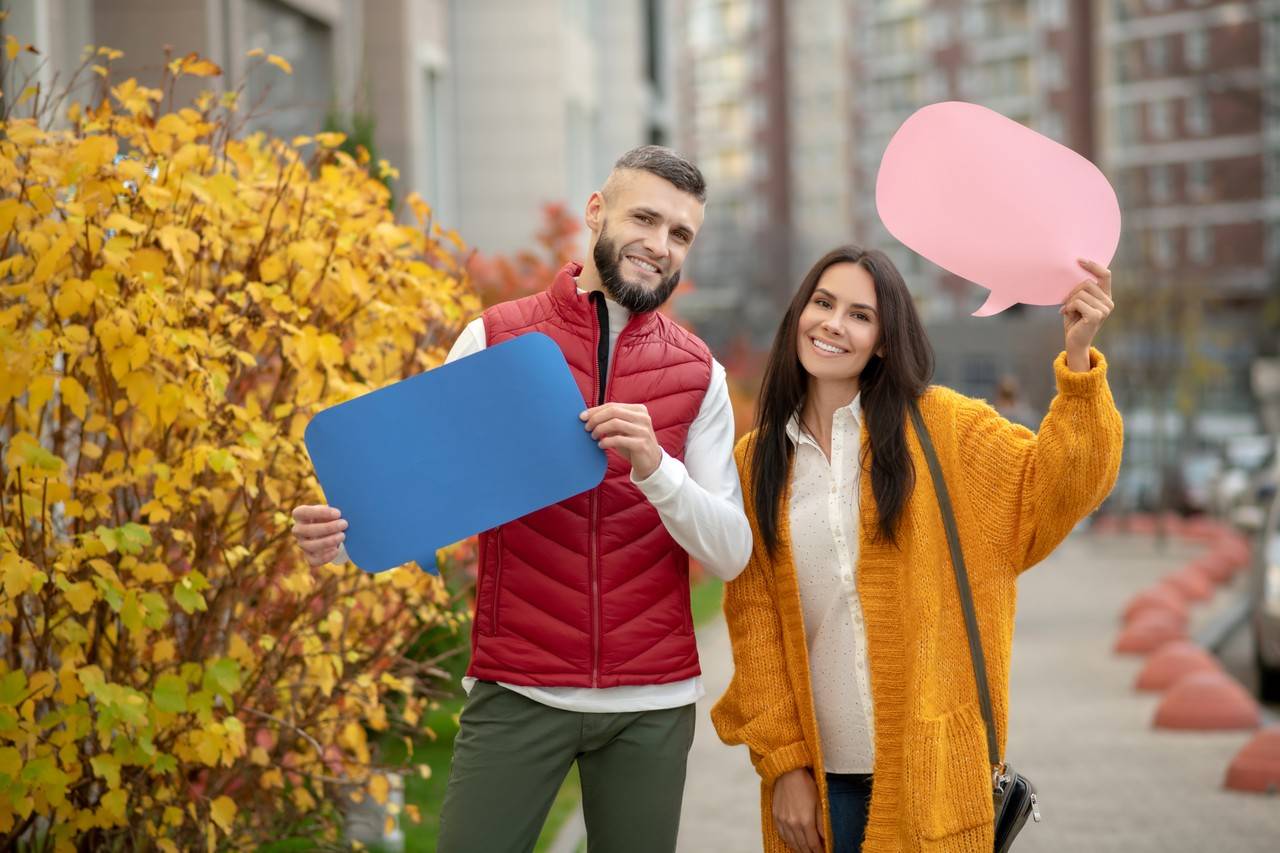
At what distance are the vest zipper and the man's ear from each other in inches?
6.1

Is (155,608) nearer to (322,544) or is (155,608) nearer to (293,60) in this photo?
(322,544)

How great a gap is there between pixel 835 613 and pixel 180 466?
188 cm

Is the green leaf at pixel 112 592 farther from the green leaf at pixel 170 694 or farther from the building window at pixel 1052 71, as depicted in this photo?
the building window at pixel 1052 71

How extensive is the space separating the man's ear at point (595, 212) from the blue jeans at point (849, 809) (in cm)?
134

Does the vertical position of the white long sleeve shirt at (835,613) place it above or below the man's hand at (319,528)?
below

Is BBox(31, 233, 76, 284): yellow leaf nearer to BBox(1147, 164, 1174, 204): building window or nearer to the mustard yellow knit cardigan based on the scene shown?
the mustard yellow knit cardigan

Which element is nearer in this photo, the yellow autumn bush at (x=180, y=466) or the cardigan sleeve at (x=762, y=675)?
the cardigan sleeve at (x=762, y=675)

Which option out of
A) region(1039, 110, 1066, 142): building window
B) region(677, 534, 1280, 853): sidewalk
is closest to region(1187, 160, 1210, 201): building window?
region(1039, 110, 1066, 142): building window

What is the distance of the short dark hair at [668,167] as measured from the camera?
3.42 metres

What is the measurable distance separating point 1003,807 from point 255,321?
2.50m

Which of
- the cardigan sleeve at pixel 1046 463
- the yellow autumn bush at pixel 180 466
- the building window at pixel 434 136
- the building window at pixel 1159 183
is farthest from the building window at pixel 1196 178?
the cardigan sleeve at pixel 1046 463

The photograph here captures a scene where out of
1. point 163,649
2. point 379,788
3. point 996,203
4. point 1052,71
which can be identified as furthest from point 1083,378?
point 1052,71

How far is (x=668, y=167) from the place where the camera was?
3420 millimetres

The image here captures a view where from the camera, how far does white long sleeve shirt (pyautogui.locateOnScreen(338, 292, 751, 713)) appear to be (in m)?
3.23
